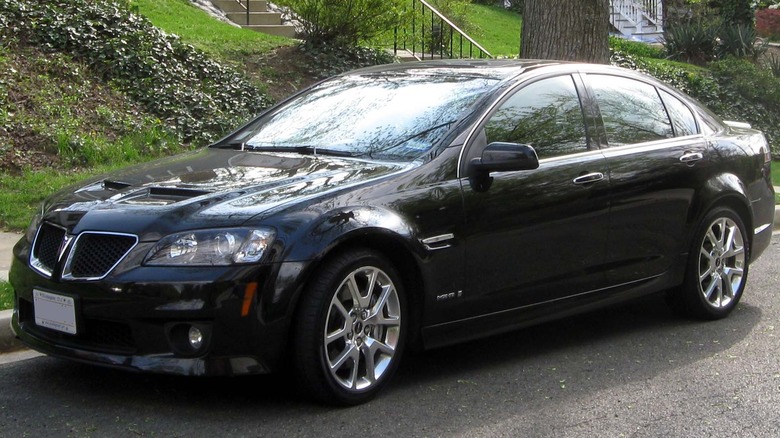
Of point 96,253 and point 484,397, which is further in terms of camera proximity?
point 484,397

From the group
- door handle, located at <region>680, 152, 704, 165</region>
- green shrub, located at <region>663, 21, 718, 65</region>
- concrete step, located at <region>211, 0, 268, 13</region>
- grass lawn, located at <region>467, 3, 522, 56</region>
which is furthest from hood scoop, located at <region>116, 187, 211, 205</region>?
green shrub, located at <region>663, 21, 718, 65</region>

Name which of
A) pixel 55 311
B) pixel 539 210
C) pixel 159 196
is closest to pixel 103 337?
pixel 55 311

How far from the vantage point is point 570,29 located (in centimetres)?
1088

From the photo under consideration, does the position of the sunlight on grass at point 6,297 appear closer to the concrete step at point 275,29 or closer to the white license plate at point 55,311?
the white license plate at point 55,311

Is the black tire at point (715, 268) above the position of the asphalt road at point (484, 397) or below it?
above

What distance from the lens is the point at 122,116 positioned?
1137 centimetres

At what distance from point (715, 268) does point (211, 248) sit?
11.4ft

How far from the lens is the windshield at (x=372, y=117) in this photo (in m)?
5.64

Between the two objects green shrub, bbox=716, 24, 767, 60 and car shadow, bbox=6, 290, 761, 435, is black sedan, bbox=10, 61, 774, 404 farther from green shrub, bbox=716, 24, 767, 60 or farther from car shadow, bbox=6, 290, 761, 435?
green shrub, bbox=716, 24, 767, 60

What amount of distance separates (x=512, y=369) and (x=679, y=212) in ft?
4.90

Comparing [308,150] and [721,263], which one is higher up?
[308,150]

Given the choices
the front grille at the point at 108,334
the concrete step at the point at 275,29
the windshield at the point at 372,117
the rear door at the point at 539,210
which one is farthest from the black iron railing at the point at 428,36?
the front grille at the point at 108,334

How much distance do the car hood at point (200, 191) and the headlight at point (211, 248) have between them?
4 cm

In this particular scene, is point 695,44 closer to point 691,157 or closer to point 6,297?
point 691,157
